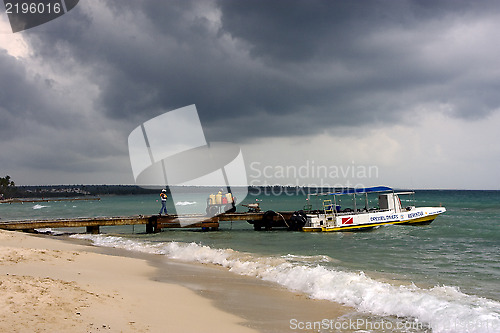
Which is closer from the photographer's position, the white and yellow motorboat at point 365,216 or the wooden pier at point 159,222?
the wooden pier at point 159,222

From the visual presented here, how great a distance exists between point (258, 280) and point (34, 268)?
699 centimetres

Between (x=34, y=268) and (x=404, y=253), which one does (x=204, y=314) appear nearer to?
(x=34, y=268)

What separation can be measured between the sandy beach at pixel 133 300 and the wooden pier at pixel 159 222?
15923 mm

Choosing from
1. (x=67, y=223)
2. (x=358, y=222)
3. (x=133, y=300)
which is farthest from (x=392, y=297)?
(x=67, y=223)

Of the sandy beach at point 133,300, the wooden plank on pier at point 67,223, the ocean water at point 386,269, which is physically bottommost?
the ocean water at point 386,269

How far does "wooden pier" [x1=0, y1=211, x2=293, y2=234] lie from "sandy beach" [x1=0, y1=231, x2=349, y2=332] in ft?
52.2

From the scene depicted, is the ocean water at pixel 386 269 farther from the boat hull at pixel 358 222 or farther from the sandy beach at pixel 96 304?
the sandy beach at pixel 96 304

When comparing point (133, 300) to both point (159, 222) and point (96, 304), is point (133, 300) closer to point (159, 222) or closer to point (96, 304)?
point (96, 304)

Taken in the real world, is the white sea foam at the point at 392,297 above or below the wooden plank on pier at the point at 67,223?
below

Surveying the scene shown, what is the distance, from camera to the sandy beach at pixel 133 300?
629 cm

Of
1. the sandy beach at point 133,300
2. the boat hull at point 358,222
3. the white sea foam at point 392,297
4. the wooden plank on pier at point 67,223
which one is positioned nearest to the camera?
the sandy beach at point 133,300

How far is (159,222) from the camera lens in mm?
31172

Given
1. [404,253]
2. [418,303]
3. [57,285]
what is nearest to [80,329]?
[57,285]

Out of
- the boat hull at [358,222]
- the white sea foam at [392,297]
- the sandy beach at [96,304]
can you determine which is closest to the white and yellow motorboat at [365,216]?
the boat hull at [358,222]
